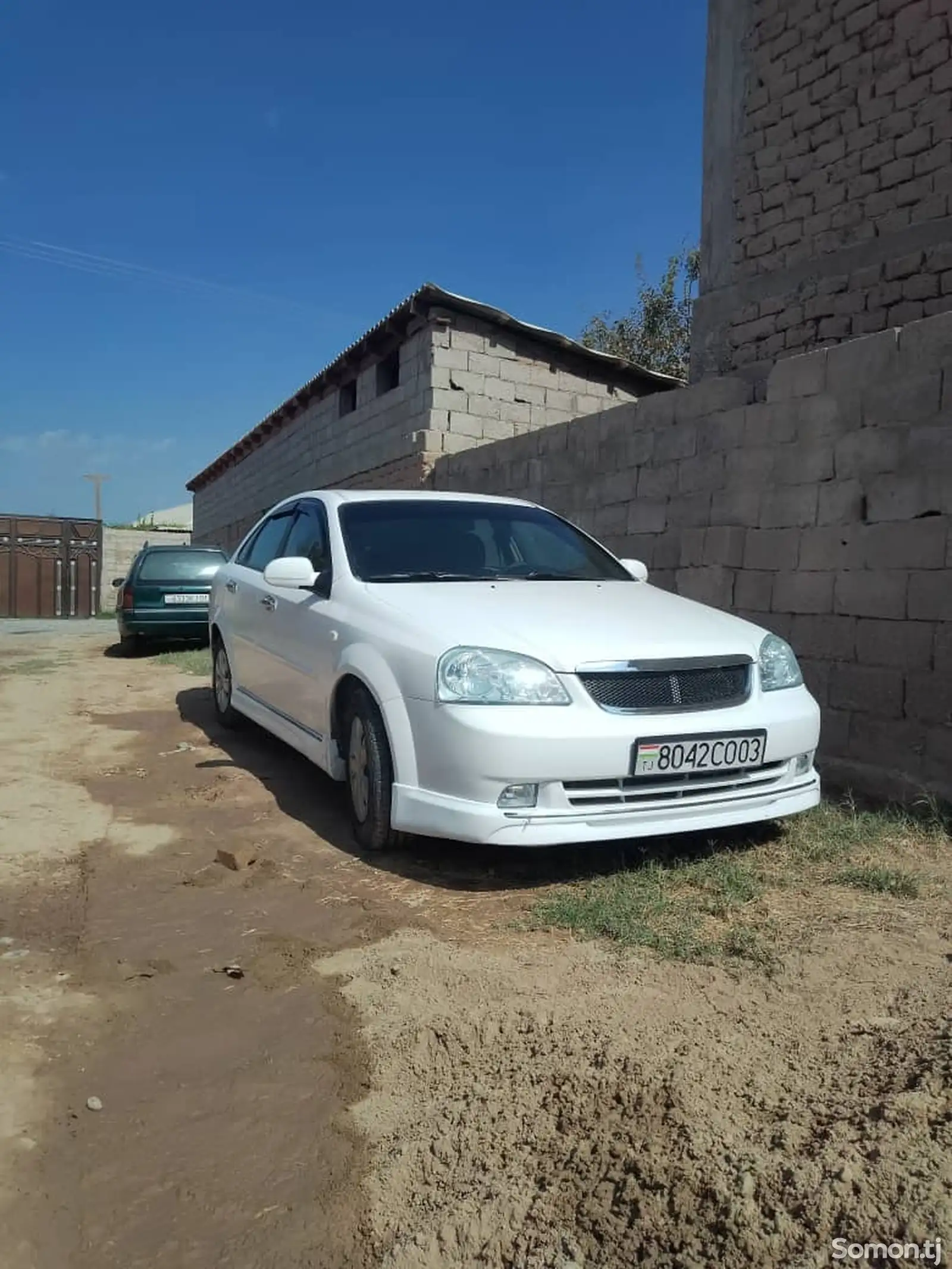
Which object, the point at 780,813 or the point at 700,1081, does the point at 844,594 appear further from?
the point at 700,1081

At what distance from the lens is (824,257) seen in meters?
7.86

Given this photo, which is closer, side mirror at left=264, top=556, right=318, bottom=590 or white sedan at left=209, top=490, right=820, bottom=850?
white sedan at left=209, top=490, right=820, bottom=850

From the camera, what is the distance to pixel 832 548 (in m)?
5.22

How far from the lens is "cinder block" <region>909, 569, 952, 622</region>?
4.55 m

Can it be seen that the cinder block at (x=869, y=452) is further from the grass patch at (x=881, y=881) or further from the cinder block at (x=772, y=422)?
the grass patch at (x=881, y=881)

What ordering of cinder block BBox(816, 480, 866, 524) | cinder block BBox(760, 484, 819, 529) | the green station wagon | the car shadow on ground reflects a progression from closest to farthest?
the car shadow on ground, cinder block BBox(816, 480, 866, 524), cinder block BBox(760, 484, 819, 529), the green station wagon

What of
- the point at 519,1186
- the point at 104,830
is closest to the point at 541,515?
the point at 104,830

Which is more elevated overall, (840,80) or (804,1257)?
(840,80)

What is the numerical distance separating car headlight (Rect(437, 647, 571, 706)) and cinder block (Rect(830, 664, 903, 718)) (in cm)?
228

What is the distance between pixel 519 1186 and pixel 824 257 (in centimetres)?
789

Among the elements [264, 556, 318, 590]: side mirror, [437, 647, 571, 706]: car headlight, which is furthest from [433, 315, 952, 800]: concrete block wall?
[264, 556, 318, 590]: side mirror

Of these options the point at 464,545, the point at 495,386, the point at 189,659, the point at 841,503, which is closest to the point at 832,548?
the point at 841,503

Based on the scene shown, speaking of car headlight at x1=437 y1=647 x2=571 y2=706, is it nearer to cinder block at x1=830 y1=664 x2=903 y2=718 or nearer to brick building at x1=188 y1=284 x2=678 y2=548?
cinder block at x1=830 y1=664 x2=903 y2=718

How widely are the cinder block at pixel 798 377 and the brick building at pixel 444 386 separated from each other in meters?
5.99
